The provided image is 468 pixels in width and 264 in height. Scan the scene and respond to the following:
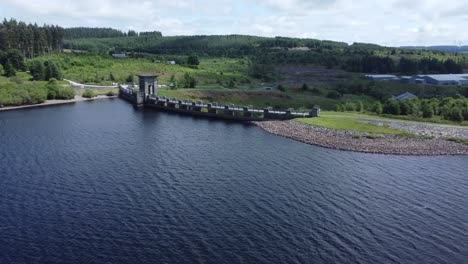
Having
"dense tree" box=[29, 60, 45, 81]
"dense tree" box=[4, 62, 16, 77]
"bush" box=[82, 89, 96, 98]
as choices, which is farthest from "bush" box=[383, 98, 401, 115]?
"dense tree" box=[4, 62, 16, 77]

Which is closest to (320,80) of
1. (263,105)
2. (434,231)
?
(263,105)

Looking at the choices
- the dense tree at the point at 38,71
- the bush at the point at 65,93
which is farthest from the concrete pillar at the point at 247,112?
the dense tree at the point at 38,71

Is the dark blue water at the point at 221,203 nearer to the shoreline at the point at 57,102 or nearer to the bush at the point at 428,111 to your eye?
the bush at the point at 428,111

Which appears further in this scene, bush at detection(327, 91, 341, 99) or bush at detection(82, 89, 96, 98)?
bush at detection(327, 91, 341, 99)

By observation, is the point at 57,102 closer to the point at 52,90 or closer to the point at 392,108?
the point at 52,90

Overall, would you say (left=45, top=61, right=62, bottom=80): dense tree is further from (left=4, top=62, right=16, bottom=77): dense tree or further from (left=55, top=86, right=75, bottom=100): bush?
(left=55, top=86, right=75, bottom=100): bush

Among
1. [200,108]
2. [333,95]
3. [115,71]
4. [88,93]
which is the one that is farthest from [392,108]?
[115,71]
